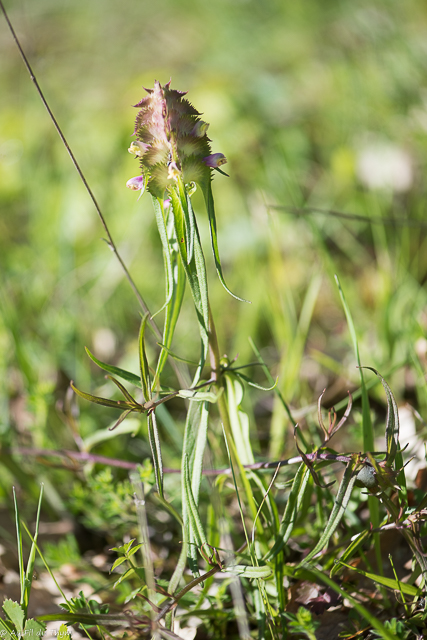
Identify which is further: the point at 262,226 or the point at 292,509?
the point at 262,226

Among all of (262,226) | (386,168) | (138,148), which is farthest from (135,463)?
(386,168)

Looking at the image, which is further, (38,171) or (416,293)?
(38,171)

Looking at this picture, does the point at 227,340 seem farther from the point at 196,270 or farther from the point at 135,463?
the point at 196,270

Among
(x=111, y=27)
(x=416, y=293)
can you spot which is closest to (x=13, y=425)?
(x=416, y=293)

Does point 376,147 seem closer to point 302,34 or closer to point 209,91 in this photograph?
point 209,91

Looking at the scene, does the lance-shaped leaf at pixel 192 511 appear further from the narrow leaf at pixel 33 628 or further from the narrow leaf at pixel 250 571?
the narrow leaf at pixel 33 628

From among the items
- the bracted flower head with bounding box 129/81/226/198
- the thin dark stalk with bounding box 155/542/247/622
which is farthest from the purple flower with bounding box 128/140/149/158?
the thin dark stalk with bounding box 155/542/247/622

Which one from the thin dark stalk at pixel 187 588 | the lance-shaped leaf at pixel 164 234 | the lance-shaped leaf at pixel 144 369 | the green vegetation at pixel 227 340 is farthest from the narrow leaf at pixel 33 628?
the lance-shaped leaf at pixel 164 234
